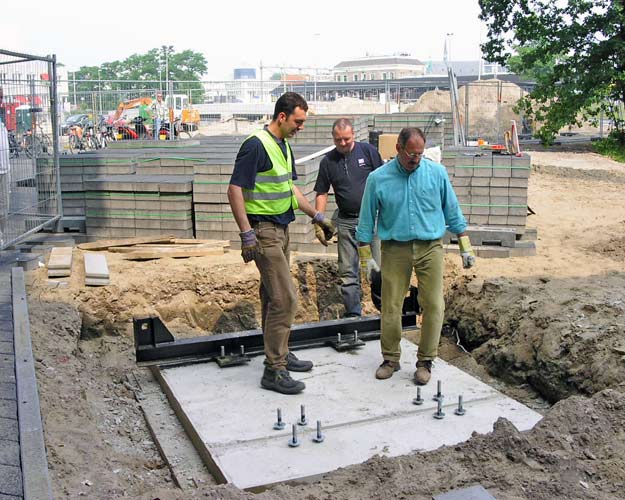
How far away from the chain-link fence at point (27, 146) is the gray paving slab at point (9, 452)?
550 centimetres

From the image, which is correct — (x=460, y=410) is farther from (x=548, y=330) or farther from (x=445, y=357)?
(x=445, y=357)

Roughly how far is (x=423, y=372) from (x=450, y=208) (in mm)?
1376

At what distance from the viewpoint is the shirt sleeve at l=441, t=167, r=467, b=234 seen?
621cm

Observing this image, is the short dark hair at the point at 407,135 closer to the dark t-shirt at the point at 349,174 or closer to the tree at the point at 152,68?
the dark t-shirt at the point at 349,174

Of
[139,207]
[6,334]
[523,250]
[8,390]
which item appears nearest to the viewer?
[8,390]

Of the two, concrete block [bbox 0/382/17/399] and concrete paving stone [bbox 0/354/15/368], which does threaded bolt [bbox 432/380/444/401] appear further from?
concrete paving stone [bbox 0/354/15/368]

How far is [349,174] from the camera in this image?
314 inches

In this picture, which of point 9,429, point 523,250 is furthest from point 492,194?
point 9,429

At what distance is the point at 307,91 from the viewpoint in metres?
38.7

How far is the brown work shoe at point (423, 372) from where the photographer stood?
6.36 m

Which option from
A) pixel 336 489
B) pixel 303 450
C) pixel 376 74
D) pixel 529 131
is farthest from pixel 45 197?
pixel 376 74

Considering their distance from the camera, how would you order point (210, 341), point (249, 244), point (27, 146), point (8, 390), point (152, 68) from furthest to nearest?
point (152, 68), point (27, 146), point (210, 341), point (249, 244), point (8, 390)

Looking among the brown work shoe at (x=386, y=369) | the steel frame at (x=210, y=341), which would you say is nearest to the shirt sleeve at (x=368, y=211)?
the brown work shoe at (x=386, y=369)

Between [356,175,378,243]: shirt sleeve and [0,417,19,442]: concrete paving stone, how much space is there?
3048 mm
